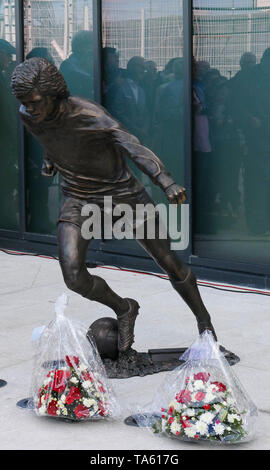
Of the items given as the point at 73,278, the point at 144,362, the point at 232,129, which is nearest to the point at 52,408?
the point at 73,278

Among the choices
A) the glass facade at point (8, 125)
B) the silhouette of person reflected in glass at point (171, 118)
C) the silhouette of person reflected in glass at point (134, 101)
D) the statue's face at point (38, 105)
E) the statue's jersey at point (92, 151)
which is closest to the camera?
the statue's face at point (38, 105)

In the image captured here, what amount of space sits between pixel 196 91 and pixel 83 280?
3933mm

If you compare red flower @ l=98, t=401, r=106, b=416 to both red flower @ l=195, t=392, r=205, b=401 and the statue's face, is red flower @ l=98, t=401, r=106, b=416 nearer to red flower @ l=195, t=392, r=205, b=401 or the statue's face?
red flower @ l=195, t=392, r=205, b=401

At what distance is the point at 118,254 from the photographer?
386 inches

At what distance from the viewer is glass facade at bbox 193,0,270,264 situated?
850cm

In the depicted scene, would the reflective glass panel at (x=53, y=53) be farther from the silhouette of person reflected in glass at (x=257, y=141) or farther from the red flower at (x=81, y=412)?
the red flower at (x=81, y=412)

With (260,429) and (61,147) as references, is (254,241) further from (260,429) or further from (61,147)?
(260,429)

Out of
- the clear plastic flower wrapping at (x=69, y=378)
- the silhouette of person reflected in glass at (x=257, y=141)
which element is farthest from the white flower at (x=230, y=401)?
the silhouette of person reflected in glass at (x=257, y=141)

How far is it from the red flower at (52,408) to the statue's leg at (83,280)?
1075mm

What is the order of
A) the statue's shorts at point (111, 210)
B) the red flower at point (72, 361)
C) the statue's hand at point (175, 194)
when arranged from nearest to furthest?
the red flower at point (72, 361) < the statue's hand at point (175, 194) < the statue's shorts at point (111, 210)

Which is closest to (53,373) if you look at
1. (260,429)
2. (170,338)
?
(260,429)

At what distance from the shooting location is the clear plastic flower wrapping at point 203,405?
4273 mm

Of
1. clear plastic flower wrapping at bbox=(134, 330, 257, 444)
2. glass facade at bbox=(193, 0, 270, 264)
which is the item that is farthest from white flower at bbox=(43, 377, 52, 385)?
glass facade at bbox=(193, 0, 270, 264)

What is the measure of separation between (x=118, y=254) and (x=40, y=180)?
178cm
